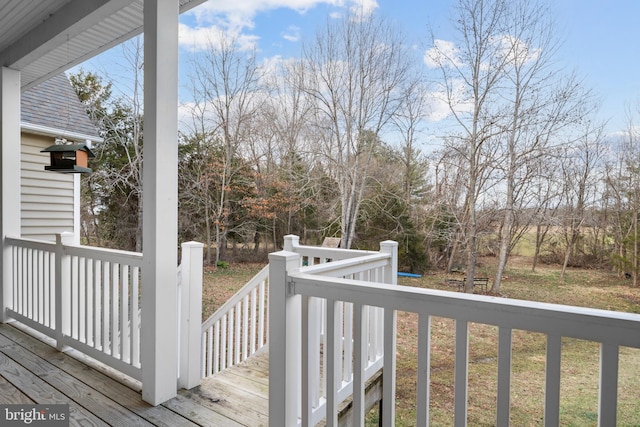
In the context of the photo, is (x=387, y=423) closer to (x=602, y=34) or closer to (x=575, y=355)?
(x=575, y=355)

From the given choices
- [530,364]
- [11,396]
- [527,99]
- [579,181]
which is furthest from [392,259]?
[527,99]

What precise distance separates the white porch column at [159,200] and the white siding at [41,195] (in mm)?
3611

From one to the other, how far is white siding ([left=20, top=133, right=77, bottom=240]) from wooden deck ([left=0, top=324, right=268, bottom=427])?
8.23 ft

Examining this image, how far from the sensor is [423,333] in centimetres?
114

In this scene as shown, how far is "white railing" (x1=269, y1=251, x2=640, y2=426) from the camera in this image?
894 millimetres

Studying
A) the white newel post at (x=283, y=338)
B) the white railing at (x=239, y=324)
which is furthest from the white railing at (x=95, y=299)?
the white newel post at (x=283, y=338)

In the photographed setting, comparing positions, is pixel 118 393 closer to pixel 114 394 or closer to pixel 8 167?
pixel 114 394

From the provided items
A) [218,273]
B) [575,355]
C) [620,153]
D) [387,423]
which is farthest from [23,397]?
[218,273]

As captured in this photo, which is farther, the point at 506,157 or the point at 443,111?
the point at 443,111

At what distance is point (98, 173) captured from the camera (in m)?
9.59

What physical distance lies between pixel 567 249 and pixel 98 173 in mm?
10372

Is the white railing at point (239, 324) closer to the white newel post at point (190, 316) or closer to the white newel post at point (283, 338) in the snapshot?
the white newel post at point (190, 316)

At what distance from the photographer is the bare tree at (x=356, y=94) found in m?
7.95

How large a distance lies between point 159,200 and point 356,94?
22.3 ft
